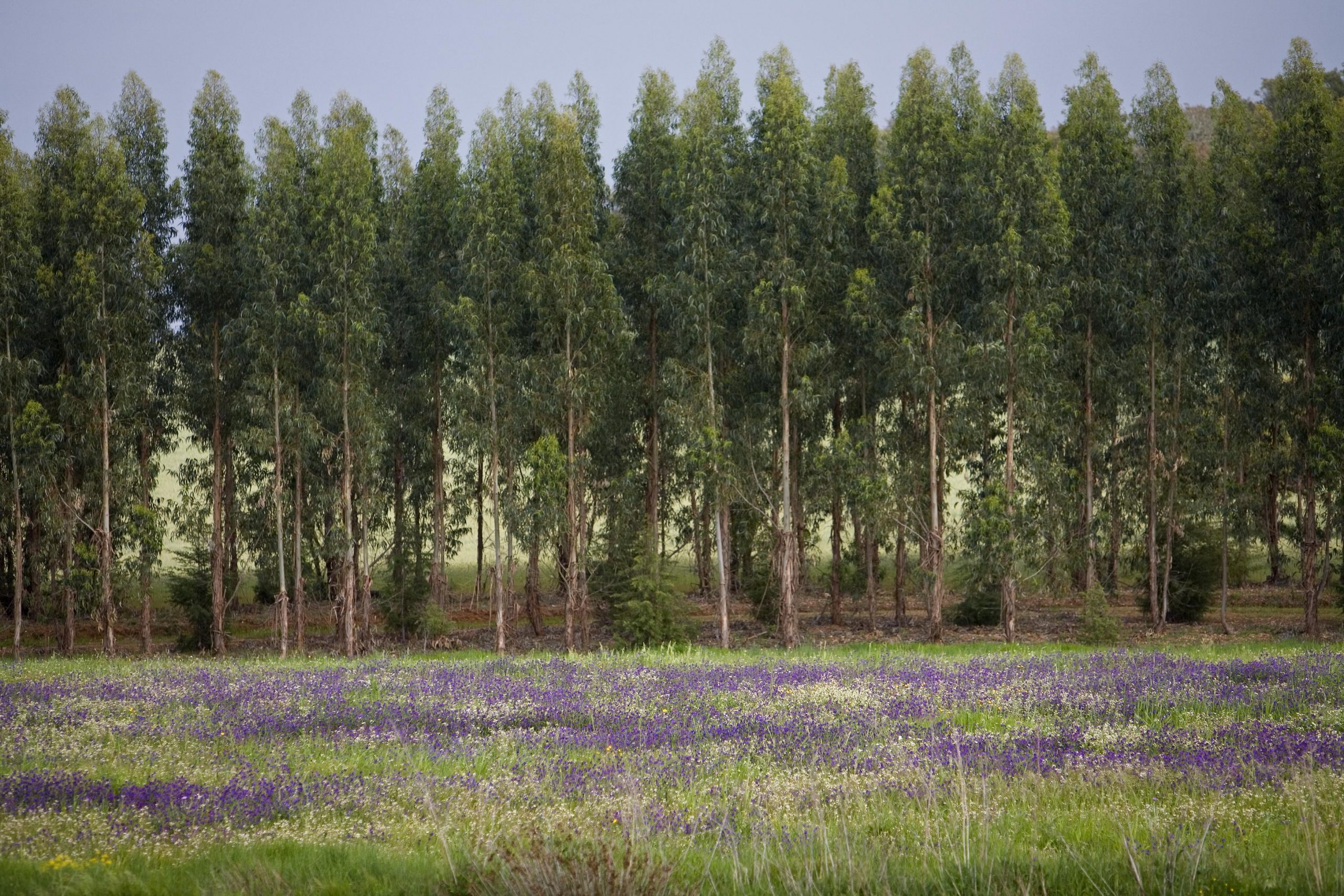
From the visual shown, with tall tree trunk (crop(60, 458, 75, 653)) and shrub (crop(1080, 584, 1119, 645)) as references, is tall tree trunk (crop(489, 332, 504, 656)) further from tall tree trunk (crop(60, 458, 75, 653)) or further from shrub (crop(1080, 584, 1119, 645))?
shrub (crop(1080, 584, 1119, 645))

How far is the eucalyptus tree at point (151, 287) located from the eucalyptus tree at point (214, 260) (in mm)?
596

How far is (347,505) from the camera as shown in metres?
31.4

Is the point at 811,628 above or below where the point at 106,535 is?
below

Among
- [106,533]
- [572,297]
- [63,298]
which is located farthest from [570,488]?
[63,298]

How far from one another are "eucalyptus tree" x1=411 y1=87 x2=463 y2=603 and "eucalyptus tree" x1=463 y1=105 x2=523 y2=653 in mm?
1644

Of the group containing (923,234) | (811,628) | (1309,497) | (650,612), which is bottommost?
(811,628)

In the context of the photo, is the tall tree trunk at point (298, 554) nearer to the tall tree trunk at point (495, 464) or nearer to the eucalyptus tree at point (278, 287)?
the eucalyptus tree at point (278, 287)

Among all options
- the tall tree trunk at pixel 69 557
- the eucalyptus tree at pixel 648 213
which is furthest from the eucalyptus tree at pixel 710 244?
the tall tree trunk at pixel 69 557

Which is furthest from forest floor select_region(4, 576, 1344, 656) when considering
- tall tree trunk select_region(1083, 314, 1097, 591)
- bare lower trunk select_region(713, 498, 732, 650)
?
tall tree trunk select_region(1083, 314, 1097, 591)

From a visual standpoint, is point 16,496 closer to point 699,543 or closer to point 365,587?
point 365,587

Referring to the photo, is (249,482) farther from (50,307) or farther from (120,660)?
(120,660)

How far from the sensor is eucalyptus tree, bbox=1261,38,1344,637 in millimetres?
29281

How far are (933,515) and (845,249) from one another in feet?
27.1

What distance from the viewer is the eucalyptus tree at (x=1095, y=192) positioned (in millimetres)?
33312
